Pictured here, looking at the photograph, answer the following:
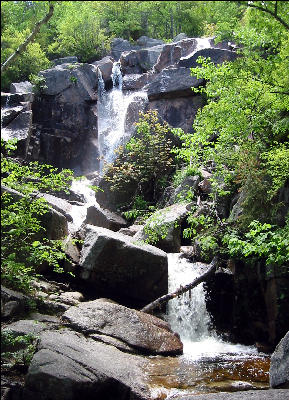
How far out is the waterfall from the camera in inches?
958

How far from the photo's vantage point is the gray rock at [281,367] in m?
5.69

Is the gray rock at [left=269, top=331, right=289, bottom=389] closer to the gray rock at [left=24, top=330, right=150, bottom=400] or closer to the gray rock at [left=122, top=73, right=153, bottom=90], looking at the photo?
the gray rock at [left=24, top=330, right=150, bottom=400]

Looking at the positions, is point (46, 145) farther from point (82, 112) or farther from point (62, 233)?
point (62, 233)

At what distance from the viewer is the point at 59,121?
27.4m

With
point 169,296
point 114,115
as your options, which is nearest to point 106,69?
point 114,115

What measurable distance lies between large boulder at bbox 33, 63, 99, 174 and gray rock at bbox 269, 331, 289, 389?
22.0m

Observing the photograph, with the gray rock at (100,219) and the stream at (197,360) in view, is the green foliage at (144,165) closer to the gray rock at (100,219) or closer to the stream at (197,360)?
the gray rock at (100,219)

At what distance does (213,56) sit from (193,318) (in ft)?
55.8

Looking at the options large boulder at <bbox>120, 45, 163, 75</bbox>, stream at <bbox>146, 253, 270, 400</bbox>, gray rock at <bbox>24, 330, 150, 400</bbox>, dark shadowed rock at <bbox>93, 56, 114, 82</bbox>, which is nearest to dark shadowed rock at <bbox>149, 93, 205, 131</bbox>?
dark shadowed rock at <bbox>93, 56, 114, 82</bbox>

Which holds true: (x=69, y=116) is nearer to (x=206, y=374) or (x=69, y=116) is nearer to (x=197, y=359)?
(x=197, y=359)

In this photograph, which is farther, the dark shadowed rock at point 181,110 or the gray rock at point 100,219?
the dark shadowed rock at point 181,110

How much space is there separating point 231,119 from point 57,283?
6.19m

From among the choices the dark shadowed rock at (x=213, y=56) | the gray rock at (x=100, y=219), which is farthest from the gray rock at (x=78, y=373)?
the dark shadowed rock at (x=213, y=56)

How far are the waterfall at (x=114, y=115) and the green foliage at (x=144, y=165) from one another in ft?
16.9
